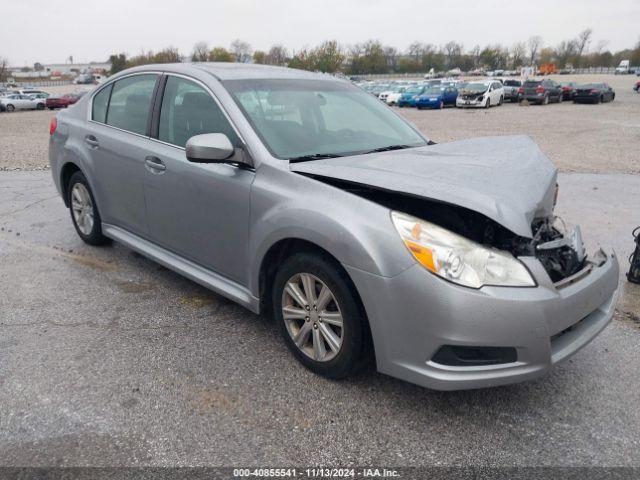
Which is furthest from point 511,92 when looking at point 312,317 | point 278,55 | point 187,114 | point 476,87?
point 278,55

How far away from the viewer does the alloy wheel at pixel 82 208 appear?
16.3 ft

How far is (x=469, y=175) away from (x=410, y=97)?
1242 inches

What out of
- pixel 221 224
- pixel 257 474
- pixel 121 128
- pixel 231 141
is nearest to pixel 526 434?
pixel 257 474

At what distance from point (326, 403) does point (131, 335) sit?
1489 millimetres

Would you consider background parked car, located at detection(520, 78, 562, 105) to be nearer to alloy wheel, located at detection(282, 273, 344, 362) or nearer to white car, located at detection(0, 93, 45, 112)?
alloy wheel, located at detection(282, 273, 344, 362)

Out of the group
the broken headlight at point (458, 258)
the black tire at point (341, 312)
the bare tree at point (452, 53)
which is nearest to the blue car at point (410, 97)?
the black tire at point (341, 312)

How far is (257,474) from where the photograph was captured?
231 cm

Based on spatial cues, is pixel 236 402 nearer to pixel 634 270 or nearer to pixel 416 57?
pixel 634 270

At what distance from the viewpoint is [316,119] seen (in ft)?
12.0

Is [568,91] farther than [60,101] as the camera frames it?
No

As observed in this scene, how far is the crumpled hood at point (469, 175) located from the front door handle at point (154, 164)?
119cm

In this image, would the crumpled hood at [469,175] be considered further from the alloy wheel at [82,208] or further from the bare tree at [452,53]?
the bare tree at [452,53]

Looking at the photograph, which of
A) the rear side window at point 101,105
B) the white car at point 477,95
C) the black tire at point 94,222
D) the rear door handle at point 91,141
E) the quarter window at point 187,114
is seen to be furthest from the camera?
the white car at point 477,95

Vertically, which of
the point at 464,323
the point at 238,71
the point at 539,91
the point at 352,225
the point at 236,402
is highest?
the point at 238,71
